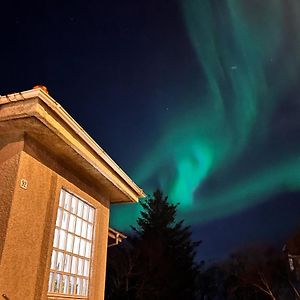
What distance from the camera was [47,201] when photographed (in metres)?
5.88

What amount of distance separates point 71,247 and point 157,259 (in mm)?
21572

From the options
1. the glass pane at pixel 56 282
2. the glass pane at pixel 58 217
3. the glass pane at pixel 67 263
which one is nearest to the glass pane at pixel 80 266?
the glass pane at pixel 67 263

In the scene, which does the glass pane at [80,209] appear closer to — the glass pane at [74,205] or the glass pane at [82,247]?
the glass pane at [74,205]

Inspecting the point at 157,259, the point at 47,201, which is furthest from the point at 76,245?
the point at 157,259

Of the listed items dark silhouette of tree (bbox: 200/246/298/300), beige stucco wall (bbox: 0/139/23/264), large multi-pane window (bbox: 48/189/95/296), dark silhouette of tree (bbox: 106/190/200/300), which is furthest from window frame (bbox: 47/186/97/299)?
dark silhouette of tree (bbox: 200/246/298/300)

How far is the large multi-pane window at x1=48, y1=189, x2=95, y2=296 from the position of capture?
20.4ft

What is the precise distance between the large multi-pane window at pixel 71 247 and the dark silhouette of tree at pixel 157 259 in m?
14.0

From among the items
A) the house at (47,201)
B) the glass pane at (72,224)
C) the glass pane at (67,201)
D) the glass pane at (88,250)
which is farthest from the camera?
the glass pane at (88,250)

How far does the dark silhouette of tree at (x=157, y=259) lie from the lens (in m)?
22.9

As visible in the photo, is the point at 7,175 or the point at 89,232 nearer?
the point at 7,175

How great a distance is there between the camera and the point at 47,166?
6.02m

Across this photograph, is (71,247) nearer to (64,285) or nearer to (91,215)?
(64,285)

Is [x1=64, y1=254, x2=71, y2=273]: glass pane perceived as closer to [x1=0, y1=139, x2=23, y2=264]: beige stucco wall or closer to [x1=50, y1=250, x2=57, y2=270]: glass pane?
[x1=50, y1=250, x2=57, y2=270]: glass pane

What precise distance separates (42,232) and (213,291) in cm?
4446
